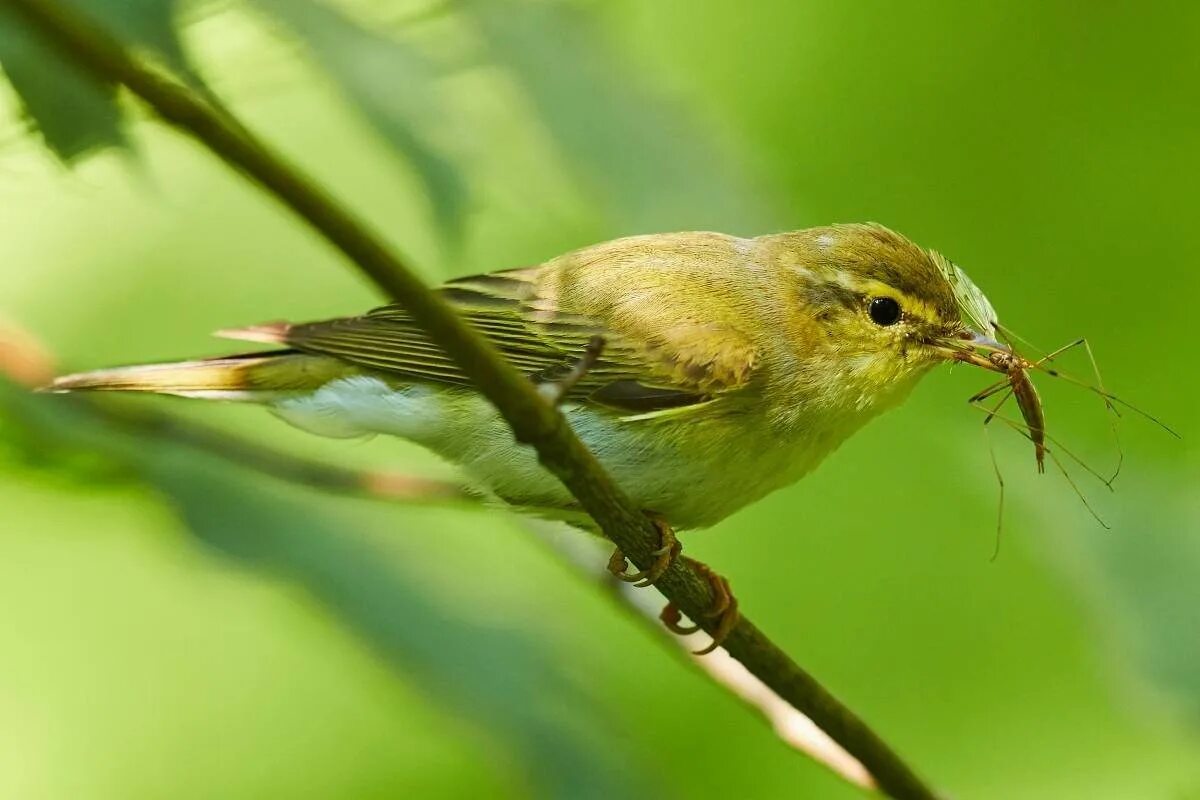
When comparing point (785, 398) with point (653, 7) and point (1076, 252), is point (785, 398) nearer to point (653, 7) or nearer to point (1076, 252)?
point (1076, 252)

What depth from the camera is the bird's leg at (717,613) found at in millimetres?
2320

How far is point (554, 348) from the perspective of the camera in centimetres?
298

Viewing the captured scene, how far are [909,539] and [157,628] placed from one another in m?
2.51

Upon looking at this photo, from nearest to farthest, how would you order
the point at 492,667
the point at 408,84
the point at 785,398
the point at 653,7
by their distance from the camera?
the point at 408,84
the point at 492,667
the point at 785,398
the point at 653,7

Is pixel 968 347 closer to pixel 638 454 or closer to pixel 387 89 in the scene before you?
pixel 638 454

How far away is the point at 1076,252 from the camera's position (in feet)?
14.1

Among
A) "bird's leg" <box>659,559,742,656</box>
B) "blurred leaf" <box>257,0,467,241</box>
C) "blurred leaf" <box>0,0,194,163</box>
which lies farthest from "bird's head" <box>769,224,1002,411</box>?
"blurred leaf" <box>0,0,194,163</box>

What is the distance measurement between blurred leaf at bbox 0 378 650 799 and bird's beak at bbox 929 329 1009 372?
1.20 metres

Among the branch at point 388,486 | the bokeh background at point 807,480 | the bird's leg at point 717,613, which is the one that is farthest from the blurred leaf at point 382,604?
the bokeh background at point 807,480

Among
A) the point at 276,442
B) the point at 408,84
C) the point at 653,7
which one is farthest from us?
the point at 653,7

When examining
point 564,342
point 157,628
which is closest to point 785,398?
point 564,342

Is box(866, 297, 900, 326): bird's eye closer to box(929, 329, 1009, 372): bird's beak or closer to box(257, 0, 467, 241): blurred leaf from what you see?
box(929, 329, 1009, 372): bird's beak

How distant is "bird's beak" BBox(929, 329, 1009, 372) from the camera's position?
2.70 meters

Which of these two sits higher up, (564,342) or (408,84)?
(564,342)
